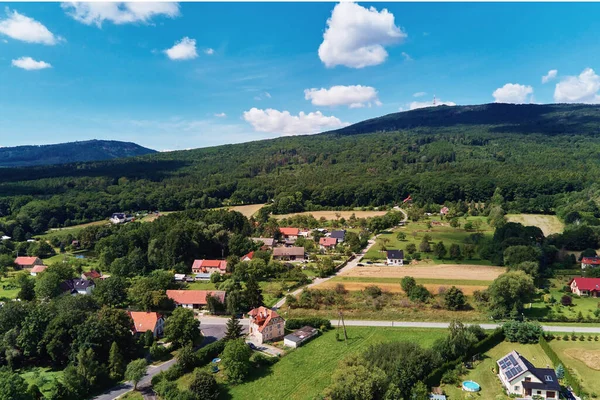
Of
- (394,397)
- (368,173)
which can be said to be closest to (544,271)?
(394,397)

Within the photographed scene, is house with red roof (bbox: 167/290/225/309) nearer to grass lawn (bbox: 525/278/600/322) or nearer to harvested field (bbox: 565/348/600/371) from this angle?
harvested field (bbox: 565/348/600/371)

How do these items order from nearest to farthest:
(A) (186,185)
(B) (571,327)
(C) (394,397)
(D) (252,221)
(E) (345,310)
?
(C) (394,397)
(B) (571,327)
(E) (345,310)
(D) (252,221)
(A) (186,185)

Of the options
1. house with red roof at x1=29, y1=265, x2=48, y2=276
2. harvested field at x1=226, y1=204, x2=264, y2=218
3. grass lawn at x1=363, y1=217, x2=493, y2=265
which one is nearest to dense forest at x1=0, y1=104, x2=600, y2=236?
harvested field at x1=226, y1=204, x2=264, y2=218

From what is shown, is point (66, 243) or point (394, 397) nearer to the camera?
point (394, 397)

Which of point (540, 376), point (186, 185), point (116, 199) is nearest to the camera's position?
point (540, 376)

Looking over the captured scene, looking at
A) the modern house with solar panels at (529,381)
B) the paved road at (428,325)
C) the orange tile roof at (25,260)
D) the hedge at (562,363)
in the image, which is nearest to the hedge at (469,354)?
the paved road at (428,325)

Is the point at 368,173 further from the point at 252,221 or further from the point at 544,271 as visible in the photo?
the point at 544,271

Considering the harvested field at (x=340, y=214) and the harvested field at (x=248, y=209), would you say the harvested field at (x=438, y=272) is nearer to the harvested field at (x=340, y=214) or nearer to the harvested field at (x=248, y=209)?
the harvested field at (x=340, y=214)
